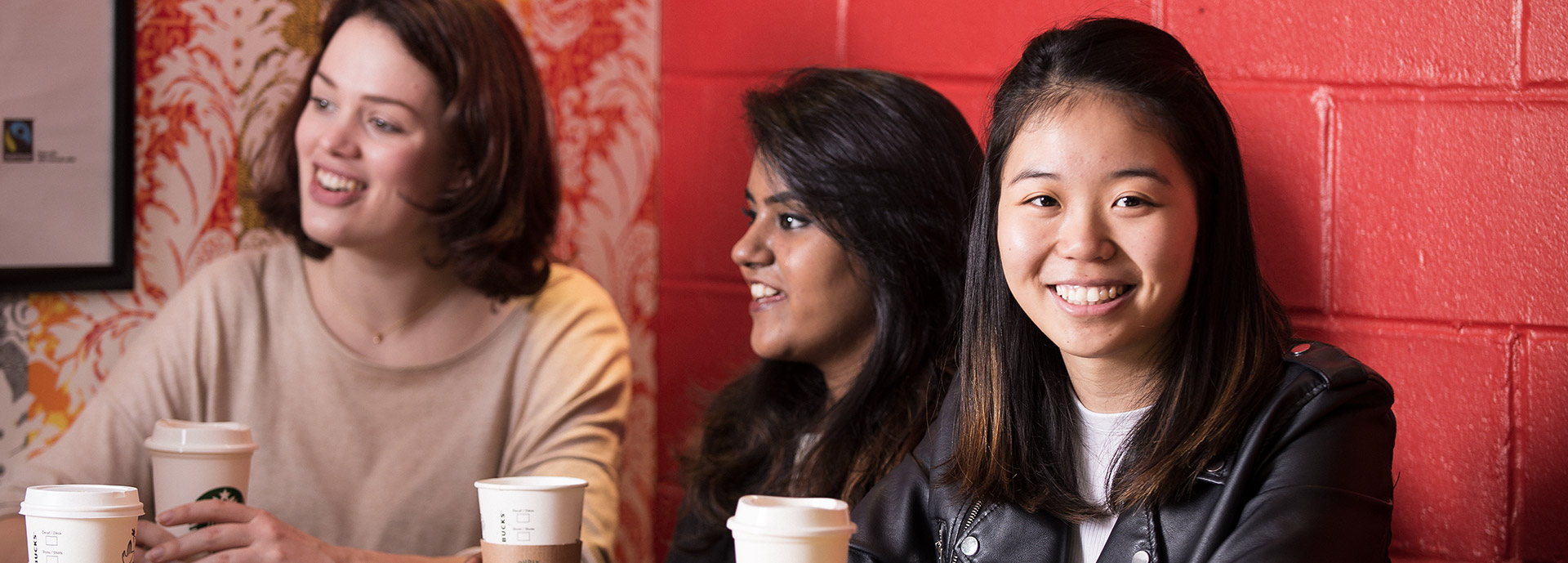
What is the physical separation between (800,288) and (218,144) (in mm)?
1141

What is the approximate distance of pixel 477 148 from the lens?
2105 mm

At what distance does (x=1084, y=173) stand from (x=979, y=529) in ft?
1.44

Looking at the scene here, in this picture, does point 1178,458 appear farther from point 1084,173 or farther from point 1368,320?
point 1368,320

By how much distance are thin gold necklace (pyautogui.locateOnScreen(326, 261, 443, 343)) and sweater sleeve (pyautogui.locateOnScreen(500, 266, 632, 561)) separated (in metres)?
0.20

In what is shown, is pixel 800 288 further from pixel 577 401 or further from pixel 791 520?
pixel 791 520

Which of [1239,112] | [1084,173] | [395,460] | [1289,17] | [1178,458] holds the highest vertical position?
[1289,17]

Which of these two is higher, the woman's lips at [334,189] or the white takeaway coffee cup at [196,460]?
the woman's lips at [334,189]

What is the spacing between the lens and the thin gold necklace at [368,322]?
212 centimetres

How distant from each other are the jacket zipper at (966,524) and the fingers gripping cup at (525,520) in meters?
0.46

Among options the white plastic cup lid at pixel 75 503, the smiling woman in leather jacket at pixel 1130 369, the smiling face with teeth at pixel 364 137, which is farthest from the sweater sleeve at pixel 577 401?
the white plastic cup lid at pixel 75 503

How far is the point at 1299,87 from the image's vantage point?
5.66ft

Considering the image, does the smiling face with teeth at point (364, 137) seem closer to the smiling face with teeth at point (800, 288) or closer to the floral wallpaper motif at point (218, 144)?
the floral wallpaper motif at point (218, 144)

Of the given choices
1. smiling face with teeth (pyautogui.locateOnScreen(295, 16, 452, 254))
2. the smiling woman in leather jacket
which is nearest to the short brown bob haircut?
smiling face with teeth (pyautogui.locateOnScreen(295, 16, 452, 254))

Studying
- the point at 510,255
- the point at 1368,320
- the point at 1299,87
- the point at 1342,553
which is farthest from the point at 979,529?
the point at 510,255
